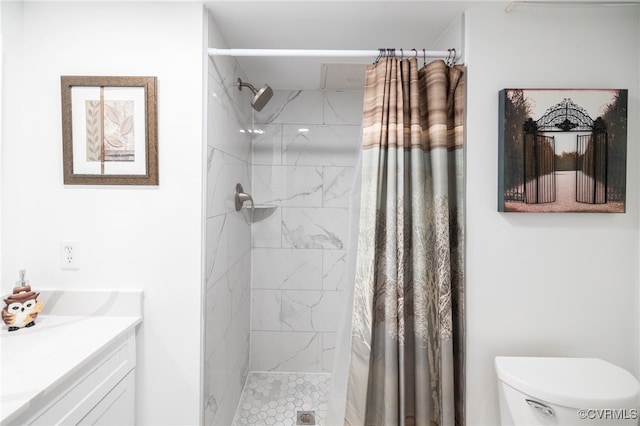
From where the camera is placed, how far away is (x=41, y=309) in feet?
4.26

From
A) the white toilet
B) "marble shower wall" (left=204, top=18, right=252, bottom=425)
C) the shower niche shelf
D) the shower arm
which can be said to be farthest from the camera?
the shower niche shelf

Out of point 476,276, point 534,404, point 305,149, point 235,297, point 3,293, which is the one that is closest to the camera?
point 534,404

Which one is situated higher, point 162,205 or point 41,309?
point 162,205

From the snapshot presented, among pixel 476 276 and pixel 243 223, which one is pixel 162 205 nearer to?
pixel 243 223

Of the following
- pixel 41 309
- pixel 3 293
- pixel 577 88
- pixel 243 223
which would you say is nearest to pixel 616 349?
→ pixel 577 88

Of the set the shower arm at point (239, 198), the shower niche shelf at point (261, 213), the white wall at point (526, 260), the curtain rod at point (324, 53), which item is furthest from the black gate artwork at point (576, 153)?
the shower niche shelf at point (261, 213)

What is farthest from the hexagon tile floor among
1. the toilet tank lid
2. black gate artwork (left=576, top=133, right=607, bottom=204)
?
black gate artwork (left=576, top=133, right=607, bottom=204)

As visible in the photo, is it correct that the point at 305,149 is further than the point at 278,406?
Yes

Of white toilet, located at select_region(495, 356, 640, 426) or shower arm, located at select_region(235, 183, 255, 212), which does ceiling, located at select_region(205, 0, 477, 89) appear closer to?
shower arm, located at select_region(235, 183, 255, 212)

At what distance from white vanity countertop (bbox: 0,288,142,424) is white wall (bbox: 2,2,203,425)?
13cm

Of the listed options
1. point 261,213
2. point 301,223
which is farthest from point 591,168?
point 261,213

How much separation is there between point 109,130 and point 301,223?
4.58 feet

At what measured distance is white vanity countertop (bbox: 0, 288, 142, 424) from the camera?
2.85ft

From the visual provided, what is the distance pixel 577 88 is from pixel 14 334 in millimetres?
2384
